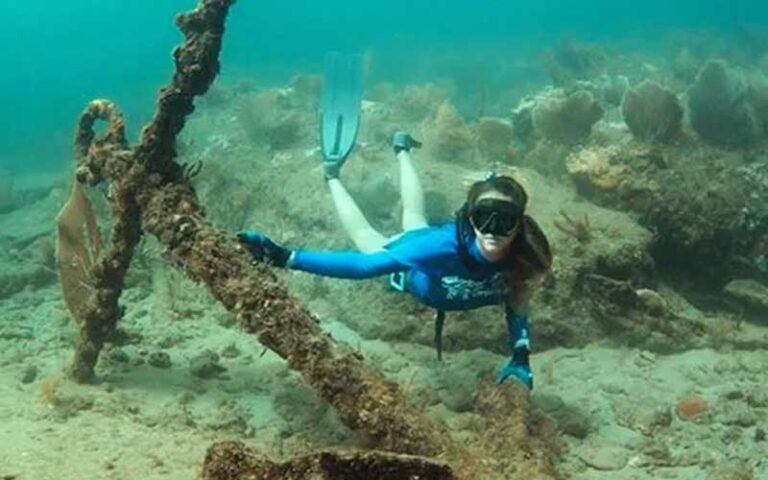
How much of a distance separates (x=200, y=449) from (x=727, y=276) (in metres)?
6.48

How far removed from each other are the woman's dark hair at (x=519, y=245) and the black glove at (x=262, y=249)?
1413mm

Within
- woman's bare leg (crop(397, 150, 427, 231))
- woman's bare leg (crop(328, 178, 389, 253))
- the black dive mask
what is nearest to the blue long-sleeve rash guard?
the black dive mask

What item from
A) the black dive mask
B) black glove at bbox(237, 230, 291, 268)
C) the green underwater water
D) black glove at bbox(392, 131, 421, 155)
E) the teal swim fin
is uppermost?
the teal swim fin

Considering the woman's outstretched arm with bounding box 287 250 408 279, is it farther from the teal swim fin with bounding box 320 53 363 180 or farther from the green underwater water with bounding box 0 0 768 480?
the teal swim fin with bounding box 320 53 363 180

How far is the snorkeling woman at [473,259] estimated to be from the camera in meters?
5.02

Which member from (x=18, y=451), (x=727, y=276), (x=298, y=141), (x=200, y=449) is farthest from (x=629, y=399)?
(x=298, y=141)

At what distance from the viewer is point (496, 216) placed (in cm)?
496

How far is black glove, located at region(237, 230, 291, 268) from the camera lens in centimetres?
521

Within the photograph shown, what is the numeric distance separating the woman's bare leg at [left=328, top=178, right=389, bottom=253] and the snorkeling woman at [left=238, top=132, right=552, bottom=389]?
2.33ft

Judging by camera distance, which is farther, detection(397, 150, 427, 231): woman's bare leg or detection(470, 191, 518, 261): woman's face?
detection(397, 150, 427, 231): woman's bare leg

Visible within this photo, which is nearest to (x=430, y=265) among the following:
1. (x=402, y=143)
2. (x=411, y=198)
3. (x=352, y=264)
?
(x=352, y=264)

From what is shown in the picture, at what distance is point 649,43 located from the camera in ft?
121

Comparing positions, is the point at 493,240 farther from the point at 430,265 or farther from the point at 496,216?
the point at 430,265

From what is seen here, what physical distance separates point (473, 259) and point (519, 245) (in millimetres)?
398
